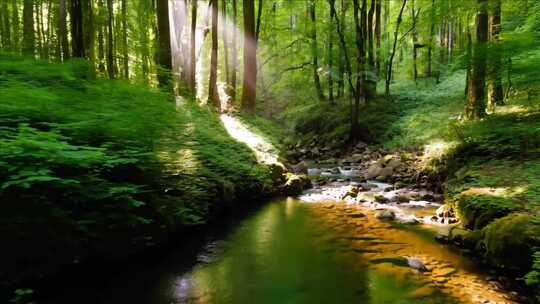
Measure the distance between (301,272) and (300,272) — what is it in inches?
0.6

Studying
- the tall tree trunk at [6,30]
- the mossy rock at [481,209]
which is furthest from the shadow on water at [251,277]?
the tall tree trunk at [6,30]

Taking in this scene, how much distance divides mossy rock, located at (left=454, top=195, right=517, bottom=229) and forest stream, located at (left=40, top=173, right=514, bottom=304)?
0.61 metres

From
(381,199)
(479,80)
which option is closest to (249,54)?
(479,80)

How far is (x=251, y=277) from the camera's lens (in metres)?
5.34

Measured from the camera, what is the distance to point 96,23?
38.3 feet

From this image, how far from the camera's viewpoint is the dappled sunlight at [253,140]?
1126 cm

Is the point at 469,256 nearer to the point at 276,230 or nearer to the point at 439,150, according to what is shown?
the point at 276,230

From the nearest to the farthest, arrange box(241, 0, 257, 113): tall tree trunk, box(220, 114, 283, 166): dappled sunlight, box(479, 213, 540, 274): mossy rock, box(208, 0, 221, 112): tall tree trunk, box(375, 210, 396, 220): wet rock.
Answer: box(479, 213, 540, 274): mossy rock, box(375, 210, 396, 220): wet rock, box(220, 114, 283, 166): dappled sunlight, box(241, 0, 257, 113): tall tree trunk, box(208, 0, 221, 112): tall tree trunk

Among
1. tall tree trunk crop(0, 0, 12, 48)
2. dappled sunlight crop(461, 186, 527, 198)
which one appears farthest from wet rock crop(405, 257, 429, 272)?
tall tree trunk crop(0, 0, 12, 48)

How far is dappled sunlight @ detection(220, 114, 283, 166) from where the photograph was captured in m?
11.3

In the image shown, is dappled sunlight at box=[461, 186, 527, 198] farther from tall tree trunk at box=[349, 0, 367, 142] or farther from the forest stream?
tall tree trunk at box=[349, 0, 367, 142]

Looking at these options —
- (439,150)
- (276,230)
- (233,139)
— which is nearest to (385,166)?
(439,150)

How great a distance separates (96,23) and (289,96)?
19194mm

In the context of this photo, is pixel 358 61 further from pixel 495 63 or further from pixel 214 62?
pixel 495 63
